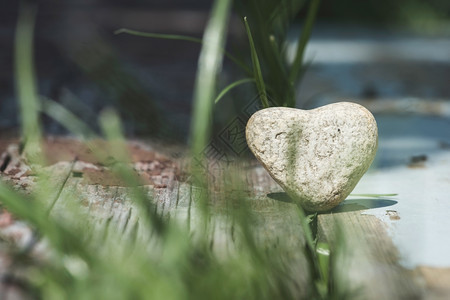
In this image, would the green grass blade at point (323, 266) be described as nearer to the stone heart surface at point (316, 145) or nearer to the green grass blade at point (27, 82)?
the stone heart surface at point (316, 145)

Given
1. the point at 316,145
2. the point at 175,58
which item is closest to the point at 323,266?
the point at 316,145

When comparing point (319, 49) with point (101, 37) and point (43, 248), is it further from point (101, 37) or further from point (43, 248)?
point (43, 248)

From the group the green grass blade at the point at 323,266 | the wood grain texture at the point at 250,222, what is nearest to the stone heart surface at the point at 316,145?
the wood grain texture at the point at 250,222

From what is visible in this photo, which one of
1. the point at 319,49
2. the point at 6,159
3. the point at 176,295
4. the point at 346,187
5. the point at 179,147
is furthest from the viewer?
the point at 319,49

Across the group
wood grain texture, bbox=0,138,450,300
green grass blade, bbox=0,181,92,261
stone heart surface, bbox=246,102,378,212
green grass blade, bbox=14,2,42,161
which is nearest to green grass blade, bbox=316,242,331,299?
wood grain texture, bbox=0,138,450,300

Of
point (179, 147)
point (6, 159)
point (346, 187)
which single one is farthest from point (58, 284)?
point (179, 147)

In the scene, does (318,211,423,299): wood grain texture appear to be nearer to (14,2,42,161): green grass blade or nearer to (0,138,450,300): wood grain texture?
(0,138,450,300): wood grain texture
